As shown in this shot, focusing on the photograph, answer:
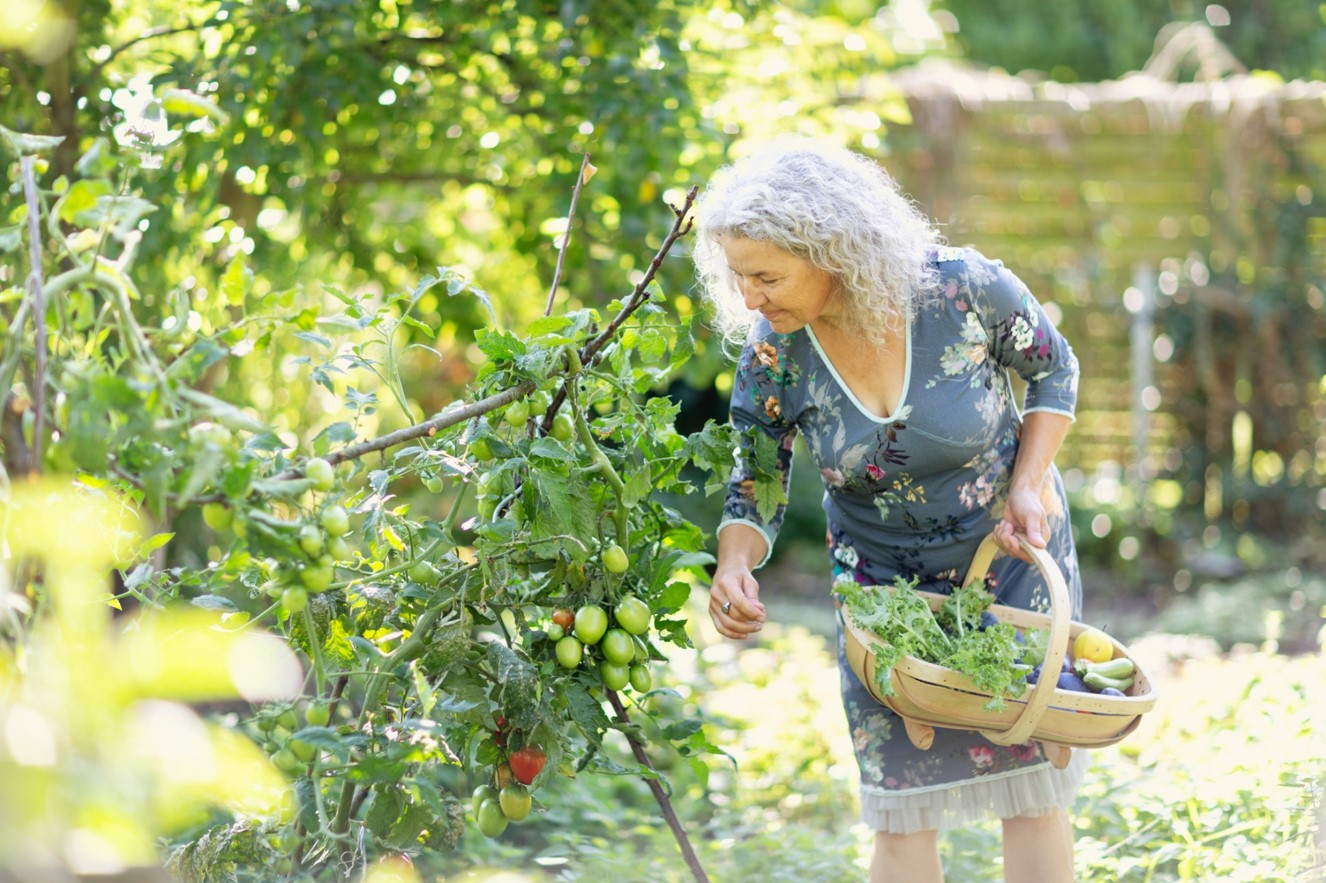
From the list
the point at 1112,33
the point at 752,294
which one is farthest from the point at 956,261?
the point at 1112,33

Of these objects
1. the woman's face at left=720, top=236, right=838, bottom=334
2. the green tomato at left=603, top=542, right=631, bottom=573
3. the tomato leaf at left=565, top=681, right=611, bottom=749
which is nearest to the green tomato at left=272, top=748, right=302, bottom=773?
the tomato leaf at left=565, top=681, right=611, bottom=749

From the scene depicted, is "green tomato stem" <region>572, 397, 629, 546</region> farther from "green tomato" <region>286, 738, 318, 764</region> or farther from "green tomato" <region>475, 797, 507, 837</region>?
"green tomato" <region>286, 738, 318, 764</region>

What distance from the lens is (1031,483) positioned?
192 centimetres

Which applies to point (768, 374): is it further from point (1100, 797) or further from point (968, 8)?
point (968, 8)

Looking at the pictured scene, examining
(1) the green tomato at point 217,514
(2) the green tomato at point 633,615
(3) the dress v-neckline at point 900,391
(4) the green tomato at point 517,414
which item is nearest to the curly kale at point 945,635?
(3) the dress v-neckline at point 900,391

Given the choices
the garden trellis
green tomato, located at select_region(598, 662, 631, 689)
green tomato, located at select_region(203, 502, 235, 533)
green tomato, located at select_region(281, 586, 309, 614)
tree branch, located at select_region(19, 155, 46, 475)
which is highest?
tree branch, located at select_region(19, 155, 46, 475)

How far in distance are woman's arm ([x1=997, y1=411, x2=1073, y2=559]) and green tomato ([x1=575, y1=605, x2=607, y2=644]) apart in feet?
2.29

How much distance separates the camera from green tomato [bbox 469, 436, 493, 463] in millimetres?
1562

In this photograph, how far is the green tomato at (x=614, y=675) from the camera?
62.1 inches

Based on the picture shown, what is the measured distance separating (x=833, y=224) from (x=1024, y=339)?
408mm

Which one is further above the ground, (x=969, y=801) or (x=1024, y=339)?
(x=1024, y=339)

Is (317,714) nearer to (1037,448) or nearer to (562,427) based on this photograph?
(562,427)

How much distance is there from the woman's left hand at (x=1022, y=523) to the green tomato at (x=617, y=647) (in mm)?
661

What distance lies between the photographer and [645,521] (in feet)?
5.90
